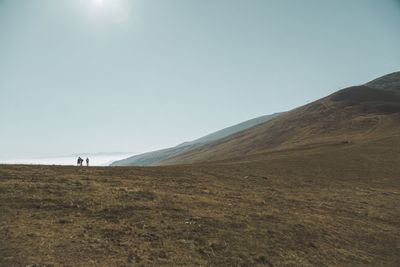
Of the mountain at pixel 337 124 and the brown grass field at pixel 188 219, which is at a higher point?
the mountain at pixel 337 124

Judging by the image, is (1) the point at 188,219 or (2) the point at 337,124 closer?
(1) the point at 188,219

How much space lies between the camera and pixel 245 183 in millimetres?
41875

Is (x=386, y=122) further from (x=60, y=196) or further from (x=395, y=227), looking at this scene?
(x=60, y=196)

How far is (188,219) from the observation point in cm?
2547

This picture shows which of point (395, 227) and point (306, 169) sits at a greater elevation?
point (306, 169)

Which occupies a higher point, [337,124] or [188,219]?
[337,124]

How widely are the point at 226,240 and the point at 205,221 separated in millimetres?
3228

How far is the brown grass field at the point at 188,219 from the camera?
63.2 ft

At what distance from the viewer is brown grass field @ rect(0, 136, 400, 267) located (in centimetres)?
1927

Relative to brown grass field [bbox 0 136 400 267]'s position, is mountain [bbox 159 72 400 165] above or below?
above

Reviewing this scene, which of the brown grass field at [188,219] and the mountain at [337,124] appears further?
the mountain at [337,124]

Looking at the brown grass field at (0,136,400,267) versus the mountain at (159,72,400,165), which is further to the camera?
the mountain at (159,72,400,165)

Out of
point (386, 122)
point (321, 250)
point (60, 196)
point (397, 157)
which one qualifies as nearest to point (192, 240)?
point (321, 250)

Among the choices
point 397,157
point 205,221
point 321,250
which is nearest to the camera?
point 321,250
